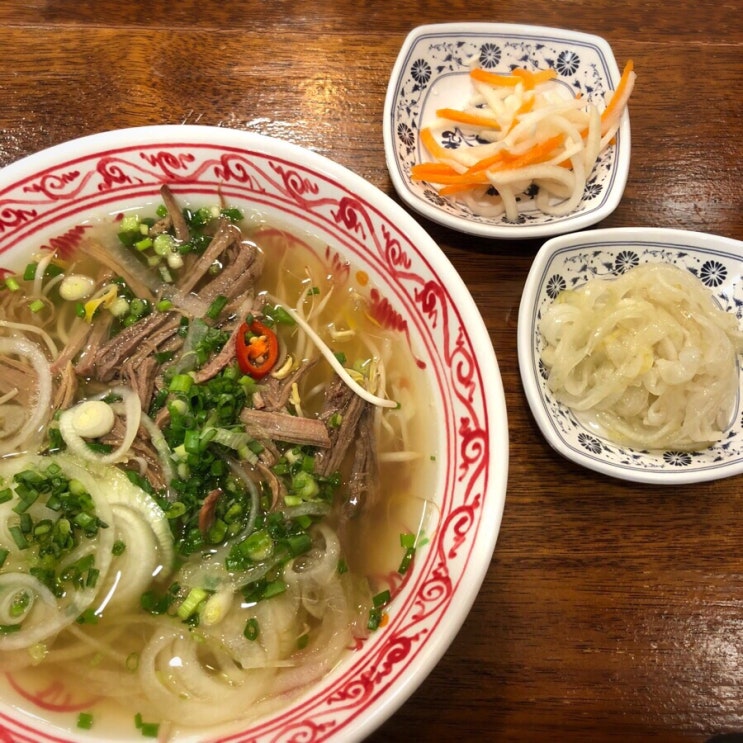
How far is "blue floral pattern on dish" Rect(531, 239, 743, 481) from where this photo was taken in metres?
1.71

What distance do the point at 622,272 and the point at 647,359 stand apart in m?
0.38

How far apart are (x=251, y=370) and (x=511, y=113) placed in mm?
1483

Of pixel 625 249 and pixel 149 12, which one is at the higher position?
pixel 149 12

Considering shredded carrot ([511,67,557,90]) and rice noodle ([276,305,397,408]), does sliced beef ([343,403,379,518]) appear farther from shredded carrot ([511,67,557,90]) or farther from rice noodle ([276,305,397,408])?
shredded carrot ([511,67,557,90])

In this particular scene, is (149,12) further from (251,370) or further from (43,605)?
(43,605)

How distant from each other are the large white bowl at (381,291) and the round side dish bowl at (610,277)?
0.43m

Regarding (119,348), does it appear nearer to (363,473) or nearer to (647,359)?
(363,473)

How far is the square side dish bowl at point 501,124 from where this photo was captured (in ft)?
6.48

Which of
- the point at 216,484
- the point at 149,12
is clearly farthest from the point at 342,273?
the point at 149,12

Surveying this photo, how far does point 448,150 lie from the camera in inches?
85.3

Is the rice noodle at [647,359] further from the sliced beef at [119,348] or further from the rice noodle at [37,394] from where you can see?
the rice noodle at [37,394]

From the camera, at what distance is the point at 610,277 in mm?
1988

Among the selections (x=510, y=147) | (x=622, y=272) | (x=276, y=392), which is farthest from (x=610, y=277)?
(x=276, y=392)

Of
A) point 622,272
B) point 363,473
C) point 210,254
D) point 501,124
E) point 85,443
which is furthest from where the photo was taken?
point 501,124
